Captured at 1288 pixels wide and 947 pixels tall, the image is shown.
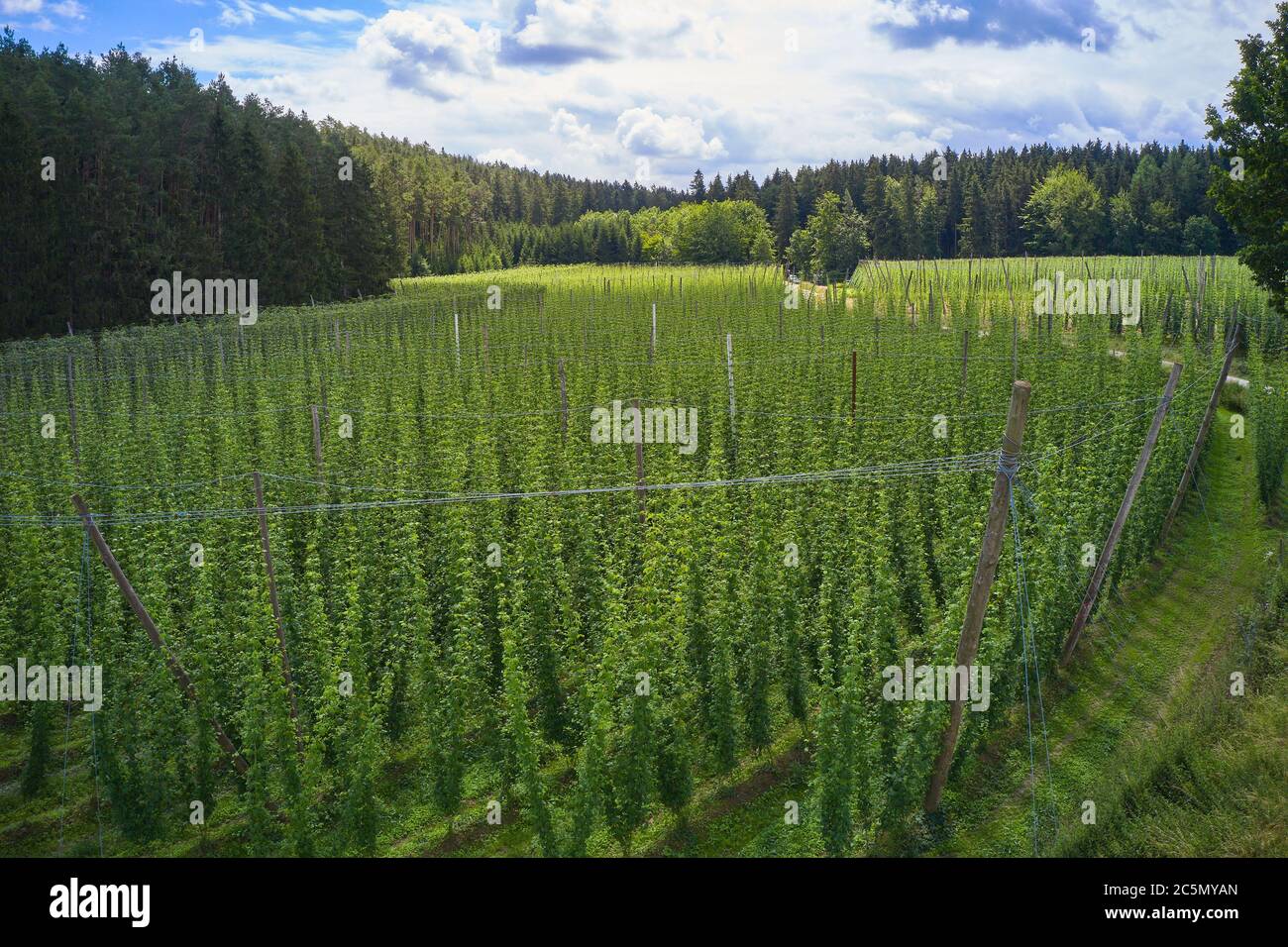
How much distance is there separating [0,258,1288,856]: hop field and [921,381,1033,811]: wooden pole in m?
0.30

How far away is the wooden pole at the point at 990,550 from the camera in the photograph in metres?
8.49

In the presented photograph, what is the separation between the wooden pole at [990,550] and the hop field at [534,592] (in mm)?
298

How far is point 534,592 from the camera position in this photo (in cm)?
1104

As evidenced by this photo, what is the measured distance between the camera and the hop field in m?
9.17

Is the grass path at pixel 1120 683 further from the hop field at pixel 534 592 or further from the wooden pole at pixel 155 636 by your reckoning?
the wooden pole at pixel 155 636

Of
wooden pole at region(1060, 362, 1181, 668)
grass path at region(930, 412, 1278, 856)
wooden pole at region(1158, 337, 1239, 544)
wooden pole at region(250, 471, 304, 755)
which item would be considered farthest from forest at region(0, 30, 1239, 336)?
wooden pole at region(250, 471, 304, 755)

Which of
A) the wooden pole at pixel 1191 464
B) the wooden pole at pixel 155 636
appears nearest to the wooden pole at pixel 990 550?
the wooden pole at pixel 155 636

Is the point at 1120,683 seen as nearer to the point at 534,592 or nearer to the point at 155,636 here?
the point at 534,592

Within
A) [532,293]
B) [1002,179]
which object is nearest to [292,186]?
[532,293]

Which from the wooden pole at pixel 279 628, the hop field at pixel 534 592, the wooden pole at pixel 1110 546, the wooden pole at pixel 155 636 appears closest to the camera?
the hop field at pixel 534 592

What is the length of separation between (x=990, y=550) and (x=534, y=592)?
5040mm

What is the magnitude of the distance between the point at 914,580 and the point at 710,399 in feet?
31.2

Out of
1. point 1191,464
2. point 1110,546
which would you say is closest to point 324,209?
point 1191,464

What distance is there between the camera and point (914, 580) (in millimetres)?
13188
